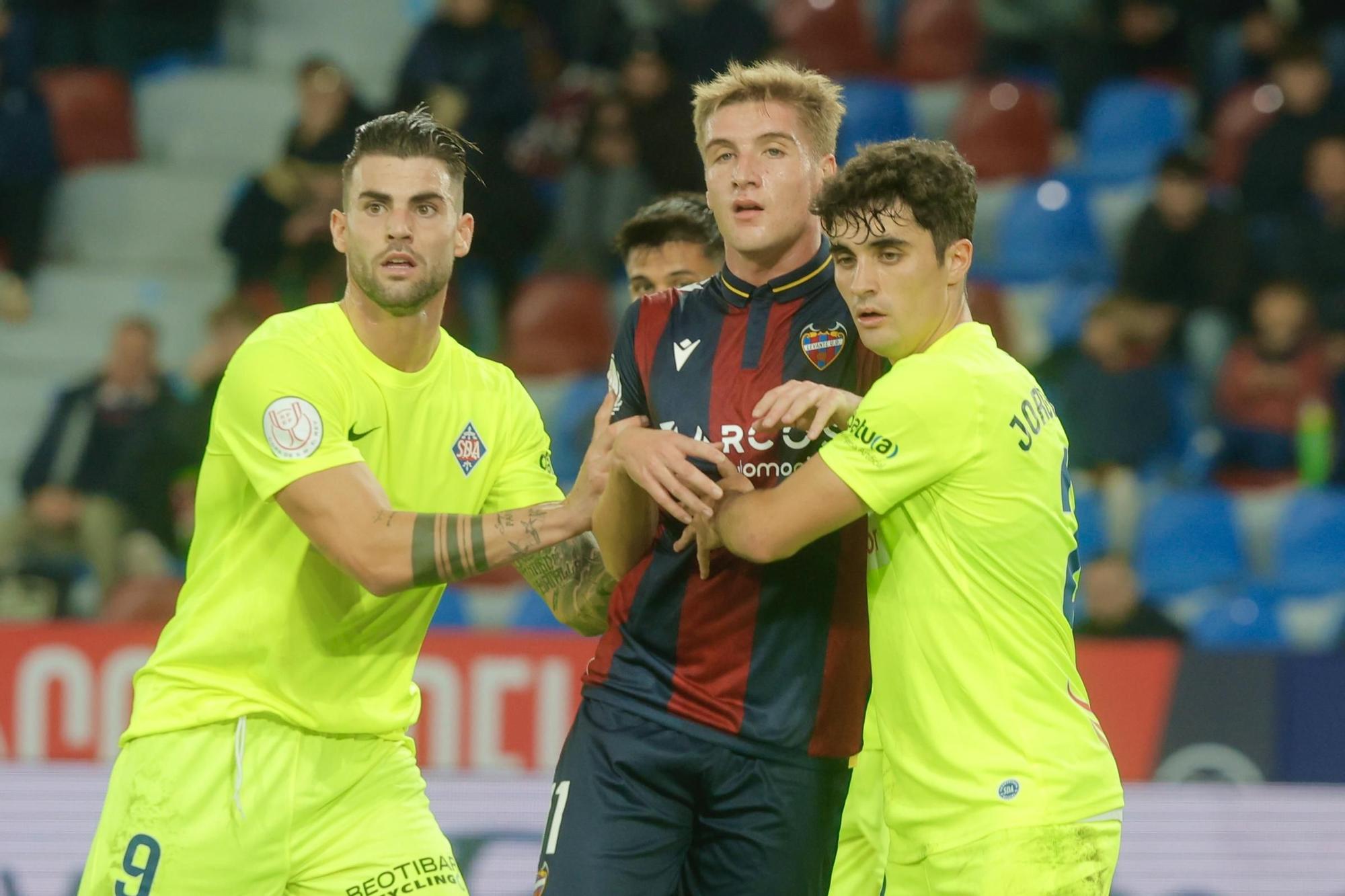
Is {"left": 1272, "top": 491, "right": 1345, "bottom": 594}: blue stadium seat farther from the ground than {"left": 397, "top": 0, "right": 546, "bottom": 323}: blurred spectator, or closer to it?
closer to it

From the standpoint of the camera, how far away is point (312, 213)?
11.5 metres

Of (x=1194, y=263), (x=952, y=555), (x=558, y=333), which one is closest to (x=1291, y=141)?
(x=1194, y=263)

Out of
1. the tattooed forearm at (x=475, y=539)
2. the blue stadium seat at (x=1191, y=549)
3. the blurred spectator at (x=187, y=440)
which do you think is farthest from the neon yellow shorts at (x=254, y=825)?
the blue stadium seat at (x=1191, y=549)

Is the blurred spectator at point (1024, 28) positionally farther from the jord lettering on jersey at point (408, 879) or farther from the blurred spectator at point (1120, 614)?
the jord lettering on jersey at point (408, 879)

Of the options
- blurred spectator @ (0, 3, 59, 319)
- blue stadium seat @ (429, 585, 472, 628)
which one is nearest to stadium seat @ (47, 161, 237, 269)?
blurred spectator @ (0, 3, 59, 319)

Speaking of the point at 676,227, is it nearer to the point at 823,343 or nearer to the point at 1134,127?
the point at 823,343

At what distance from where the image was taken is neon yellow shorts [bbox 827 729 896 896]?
436 cm

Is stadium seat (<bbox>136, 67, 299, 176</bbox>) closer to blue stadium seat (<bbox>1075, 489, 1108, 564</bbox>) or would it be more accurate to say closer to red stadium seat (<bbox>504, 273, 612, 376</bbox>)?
red stadium seat (<bbox>504, 273, 612, 376</bbox>)

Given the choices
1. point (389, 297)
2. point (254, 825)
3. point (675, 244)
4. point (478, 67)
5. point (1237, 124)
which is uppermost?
point (478, 67)

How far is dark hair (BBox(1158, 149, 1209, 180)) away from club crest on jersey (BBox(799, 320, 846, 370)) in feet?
22.6

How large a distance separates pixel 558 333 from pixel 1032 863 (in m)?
7.91

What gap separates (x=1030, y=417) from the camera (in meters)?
4.05

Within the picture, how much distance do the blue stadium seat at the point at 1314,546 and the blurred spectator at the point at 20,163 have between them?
8.19 m

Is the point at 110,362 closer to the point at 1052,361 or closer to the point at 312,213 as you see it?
the point at 312,213
